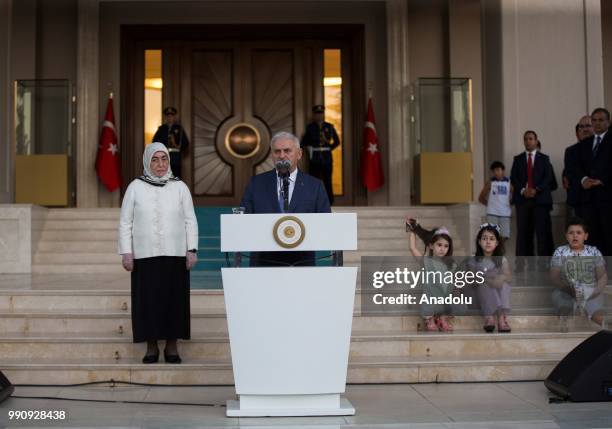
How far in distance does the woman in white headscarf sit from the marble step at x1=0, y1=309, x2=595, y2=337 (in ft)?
2.76

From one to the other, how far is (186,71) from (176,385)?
972 cm

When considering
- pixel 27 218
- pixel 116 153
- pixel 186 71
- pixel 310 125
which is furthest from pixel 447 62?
pixel 27 218

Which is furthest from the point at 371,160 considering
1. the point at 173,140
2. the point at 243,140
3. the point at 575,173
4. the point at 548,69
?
the point at 575,173

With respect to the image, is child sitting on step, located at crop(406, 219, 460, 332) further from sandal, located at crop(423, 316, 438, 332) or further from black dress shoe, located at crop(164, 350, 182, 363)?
black dress shoe, located at crop(164, 350, 182, 363)

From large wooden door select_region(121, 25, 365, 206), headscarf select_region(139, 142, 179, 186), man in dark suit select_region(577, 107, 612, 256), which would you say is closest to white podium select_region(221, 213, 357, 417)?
headscarf select_region(139, 142, 179, 186)

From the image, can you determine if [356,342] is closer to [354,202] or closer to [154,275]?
[154,275]

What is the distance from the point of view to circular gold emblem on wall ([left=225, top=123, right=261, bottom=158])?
15.5 m

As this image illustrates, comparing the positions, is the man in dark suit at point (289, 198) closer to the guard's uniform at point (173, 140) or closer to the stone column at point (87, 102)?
the guard's uniform at point (173, 140)

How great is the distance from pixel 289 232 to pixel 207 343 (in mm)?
2002

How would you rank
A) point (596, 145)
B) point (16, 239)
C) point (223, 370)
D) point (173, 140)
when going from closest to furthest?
point (223, 370) < point (596, 145) < point (16, 239) < point (173, 140)

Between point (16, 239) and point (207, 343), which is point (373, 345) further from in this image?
point (16, 239)

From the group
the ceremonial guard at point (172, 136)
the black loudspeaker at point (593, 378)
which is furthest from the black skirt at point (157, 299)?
the ceremonial guard at point (172, 136)

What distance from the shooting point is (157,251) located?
6445 mm

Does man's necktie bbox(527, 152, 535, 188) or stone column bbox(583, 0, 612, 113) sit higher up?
stone column bbox(583, 0, 612, 113)
